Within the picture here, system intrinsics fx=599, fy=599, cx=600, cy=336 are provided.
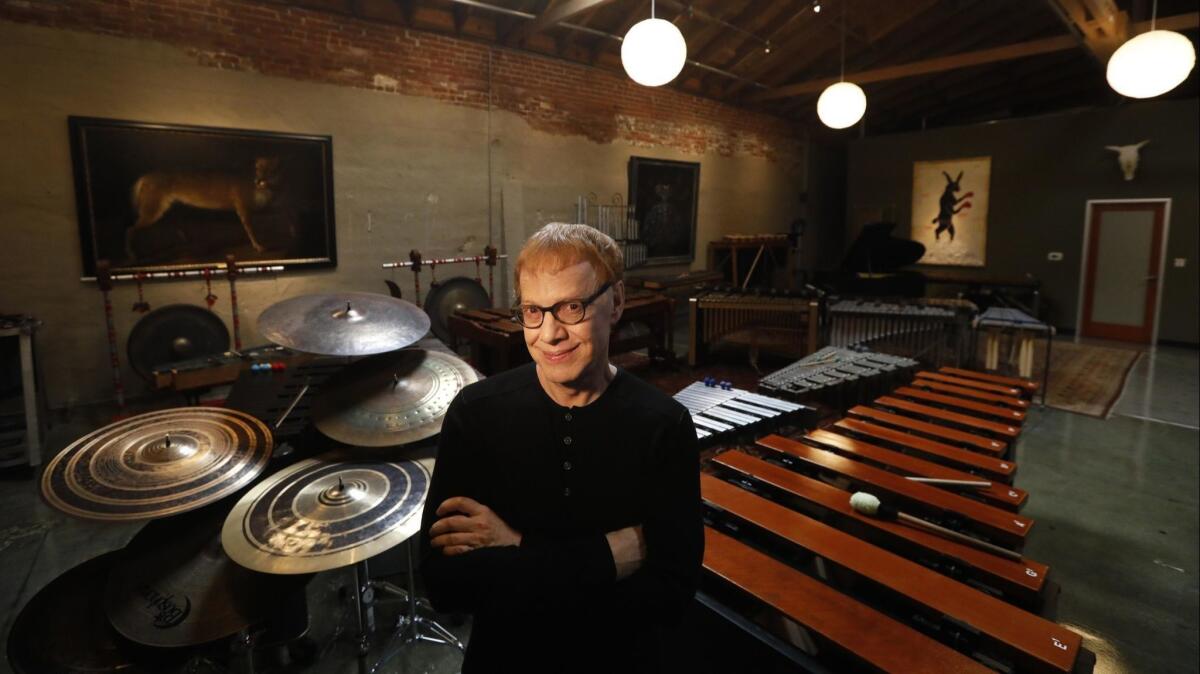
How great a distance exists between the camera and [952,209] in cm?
1012

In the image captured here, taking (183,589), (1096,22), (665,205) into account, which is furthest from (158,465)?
(1096,22)

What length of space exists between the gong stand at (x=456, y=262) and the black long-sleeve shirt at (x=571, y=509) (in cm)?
514

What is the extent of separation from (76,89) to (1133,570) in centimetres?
747

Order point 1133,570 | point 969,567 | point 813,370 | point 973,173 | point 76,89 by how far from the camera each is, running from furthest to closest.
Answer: point 973,173 < point 76,89 < point 813,370 < point 1133,570 < point 969,567

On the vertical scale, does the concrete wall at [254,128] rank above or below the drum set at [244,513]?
above

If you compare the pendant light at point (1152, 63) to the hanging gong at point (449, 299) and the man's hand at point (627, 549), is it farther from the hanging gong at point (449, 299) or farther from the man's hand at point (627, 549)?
the hanging gong at point (449, 299)

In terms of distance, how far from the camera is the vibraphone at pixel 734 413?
2.47m

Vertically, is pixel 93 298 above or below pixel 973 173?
below

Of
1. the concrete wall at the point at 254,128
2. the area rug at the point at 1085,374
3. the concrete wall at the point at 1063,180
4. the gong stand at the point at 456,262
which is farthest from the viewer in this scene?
the concrete wall at the point at 1063,180

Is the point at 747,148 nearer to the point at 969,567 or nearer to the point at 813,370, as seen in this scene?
the point at 813,370

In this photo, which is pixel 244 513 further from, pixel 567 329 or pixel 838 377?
pixel 838 377

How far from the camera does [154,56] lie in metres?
4.84

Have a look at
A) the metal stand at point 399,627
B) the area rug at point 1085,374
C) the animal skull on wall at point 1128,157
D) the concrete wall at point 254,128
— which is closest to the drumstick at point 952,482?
the metal stand at point 399,627

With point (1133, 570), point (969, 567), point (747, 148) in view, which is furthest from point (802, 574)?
point (747, 148)
